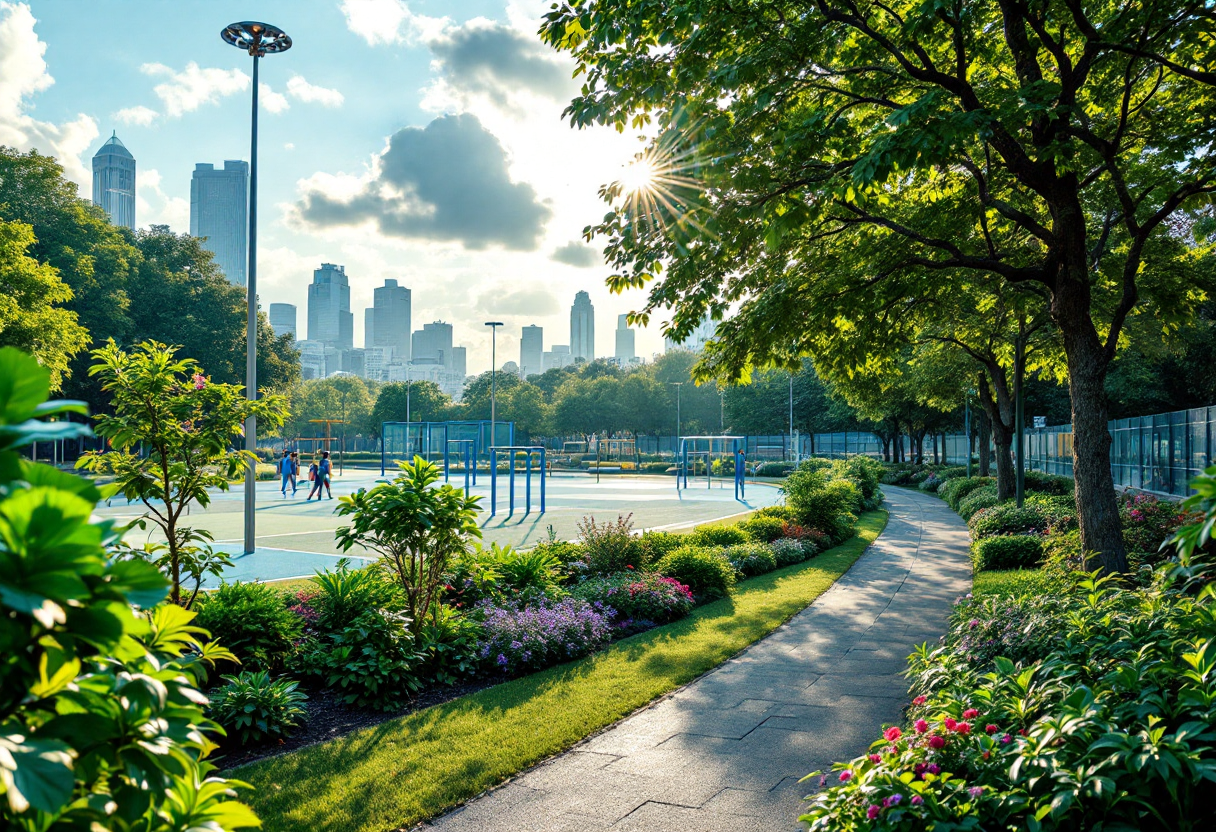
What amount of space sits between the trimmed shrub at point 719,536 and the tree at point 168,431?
991cm

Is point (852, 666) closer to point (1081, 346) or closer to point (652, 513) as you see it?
point (1081, 346)

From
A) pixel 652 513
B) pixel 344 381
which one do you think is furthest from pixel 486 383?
pixel 652 513

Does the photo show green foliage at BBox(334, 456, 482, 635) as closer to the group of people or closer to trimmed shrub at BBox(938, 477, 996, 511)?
the group of people

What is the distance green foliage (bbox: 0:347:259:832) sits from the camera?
1.20 meters

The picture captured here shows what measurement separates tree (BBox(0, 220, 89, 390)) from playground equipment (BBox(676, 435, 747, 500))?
2553 cm

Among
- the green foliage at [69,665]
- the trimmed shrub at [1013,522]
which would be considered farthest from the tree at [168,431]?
the trimmed shrub at [1013,522]

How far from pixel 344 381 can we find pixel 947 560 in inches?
4365

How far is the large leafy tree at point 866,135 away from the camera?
7.38m

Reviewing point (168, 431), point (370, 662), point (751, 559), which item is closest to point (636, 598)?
point (370, 662)

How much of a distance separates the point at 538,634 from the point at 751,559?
6.91 metres

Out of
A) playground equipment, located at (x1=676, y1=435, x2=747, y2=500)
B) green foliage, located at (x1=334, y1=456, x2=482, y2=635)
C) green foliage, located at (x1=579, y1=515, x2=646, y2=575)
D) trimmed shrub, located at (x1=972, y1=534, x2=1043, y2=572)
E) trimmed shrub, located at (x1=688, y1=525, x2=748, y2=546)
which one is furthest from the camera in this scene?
playground equipment, located at (x1=676, y1=435, x2=747, y2=500)

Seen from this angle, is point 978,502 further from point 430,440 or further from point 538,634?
point 430,440

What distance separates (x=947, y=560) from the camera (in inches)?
615

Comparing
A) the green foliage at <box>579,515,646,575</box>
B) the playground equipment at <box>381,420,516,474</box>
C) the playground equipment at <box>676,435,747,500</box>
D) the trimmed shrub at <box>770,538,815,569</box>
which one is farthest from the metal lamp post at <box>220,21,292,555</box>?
the playground equipment at <box>676,435,747,500</box>
